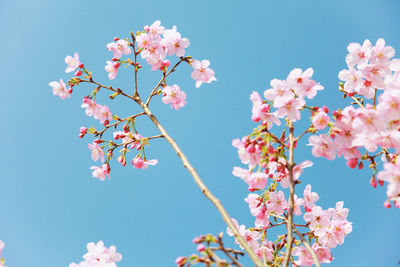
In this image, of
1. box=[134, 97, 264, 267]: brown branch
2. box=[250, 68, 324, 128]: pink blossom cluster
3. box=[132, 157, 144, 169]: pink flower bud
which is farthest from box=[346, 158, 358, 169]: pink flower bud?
box=[132, 157, 144, 169]: pink flower bud

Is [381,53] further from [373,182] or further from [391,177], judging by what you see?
[391,177]

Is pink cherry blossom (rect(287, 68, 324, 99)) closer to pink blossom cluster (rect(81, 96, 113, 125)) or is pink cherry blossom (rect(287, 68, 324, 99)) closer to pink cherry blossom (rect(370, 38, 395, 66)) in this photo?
pink cherry blossom (rect(370, 38, 395, 66))

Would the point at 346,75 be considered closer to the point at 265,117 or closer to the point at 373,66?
the point at 373,66

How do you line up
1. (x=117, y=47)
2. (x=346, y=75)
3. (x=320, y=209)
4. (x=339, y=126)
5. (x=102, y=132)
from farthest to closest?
(x=117, y=47)
(x=102, y=132)
(x=320, y=209)
(x=346, y=75)
(x=339, y=126)

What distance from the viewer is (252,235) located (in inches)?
119

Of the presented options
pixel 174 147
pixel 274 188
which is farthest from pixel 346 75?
pixel 174 147

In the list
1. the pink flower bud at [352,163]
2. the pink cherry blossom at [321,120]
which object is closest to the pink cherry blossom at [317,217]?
the pink flower bud at [352,163]

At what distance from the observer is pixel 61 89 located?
3.85 meters

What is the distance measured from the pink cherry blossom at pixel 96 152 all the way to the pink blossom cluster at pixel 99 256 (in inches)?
38.3

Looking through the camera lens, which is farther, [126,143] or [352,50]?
[126,143]

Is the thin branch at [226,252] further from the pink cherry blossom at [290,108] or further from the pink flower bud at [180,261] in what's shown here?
the pink cherry blossom at [290,108]

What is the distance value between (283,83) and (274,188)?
3.44ft

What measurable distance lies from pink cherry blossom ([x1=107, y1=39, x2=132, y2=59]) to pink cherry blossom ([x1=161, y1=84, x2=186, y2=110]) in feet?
2.53

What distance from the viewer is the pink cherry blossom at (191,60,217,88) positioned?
346 cm
